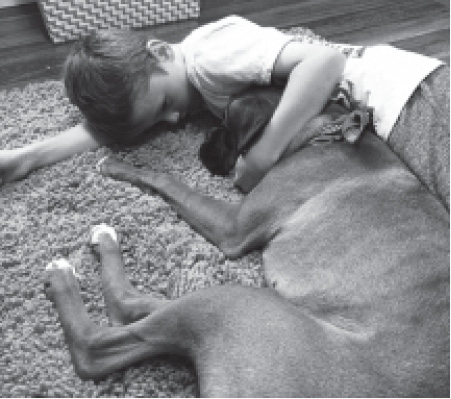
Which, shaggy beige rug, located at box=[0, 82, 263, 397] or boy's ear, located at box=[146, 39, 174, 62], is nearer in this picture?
shaggy beige rug, located at box=[0, 82, 263, 397]

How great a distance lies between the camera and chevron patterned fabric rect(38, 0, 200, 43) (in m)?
2.02

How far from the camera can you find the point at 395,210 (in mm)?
1094

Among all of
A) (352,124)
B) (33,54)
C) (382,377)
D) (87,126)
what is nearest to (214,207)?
(352,124)

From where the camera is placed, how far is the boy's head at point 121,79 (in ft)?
4.38

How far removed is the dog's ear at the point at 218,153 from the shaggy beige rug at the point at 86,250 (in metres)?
0.03

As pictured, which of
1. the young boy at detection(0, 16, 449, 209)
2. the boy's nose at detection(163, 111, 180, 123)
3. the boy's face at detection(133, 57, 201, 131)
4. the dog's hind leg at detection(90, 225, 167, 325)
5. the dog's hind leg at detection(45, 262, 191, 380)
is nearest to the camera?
the dog's hind leg at detection(45, 262, 191, 380)

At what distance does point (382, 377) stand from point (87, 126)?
3.50ft

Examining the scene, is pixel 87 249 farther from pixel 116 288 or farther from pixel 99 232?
pixel 116 288

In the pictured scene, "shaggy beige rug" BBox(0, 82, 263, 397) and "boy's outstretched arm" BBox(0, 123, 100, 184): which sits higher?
"boy's outstretched arm" BBox(0, 123, 100, 184)

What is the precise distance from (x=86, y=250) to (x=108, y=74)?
0.44 m

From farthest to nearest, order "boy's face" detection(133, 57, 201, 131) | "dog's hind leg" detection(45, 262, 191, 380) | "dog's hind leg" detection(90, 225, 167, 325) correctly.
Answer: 1. "boy's face" detection(133, 57, 201, 131)
2. "dog's hind leg" detection(90, 225, 167, 325)
3. "dog's hind leg" detection(45, 262, 191, 380)

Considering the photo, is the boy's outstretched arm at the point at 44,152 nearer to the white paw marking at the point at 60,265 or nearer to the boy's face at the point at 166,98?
the boy's face at the point at 166,98

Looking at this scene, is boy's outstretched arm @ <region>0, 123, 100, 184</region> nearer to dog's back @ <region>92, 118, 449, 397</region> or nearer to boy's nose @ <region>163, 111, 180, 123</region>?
boy's nose @ <region>163, 111, 180, 123</region>

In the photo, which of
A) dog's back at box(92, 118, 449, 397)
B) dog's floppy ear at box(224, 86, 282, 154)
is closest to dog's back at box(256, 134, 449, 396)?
dog's back at box(92, 118, 449, 397)
